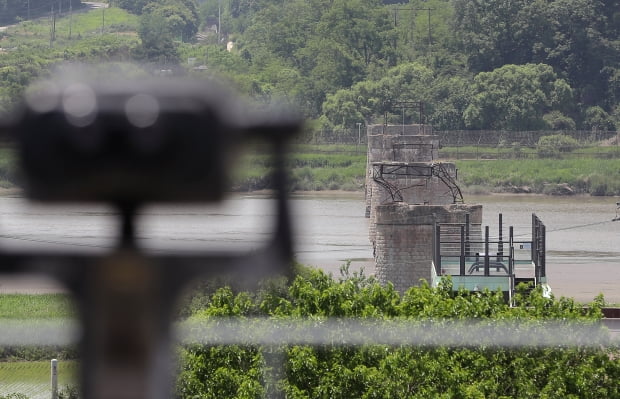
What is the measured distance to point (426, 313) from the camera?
11227mm

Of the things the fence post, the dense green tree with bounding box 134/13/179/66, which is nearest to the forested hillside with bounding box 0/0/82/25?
the fence post

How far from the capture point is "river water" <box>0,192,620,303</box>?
41.2 inches

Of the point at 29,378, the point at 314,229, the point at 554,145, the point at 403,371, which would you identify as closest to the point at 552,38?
the point at 554,145

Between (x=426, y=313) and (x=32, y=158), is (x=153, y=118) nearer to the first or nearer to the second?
(x=32, y=158)

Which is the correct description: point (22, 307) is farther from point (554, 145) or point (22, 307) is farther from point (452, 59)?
point (452, 59)

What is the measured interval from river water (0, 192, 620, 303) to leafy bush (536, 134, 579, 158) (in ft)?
22.1

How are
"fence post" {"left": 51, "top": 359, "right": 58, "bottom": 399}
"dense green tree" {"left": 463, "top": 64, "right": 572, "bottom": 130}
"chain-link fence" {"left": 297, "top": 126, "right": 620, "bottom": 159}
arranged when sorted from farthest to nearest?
1. "dense green tree" {"left": 463, "top": 64, "right": 572, "bottom": 130}
2. "chain-link fence" {"left": 297, "top": 126, "right": 620, "bottom": 159}
3. "fence post" {"left": 51, "top": 359, "right": 58, "bottom": 399}

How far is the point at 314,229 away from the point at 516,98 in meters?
30.8

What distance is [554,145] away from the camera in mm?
56594

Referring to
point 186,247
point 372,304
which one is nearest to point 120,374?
point 186,247

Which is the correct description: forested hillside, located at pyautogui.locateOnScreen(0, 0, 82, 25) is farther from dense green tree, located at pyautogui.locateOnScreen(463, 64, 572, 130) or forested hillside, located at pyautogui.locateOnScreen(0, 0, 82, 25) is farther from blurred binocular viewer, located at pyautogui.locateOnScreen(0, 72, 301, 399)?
blurred binocular viewer, located at pyautogui.locateOnScreen(0, 72, 301, 399)

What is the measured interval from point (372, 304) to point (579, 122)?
54024mm

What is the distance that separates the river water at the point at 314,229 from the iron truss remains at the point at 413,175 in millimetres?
1854

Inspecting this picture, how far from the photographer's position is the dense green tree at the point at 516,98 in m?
61.8
